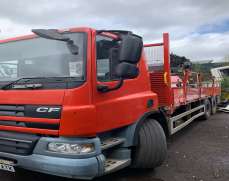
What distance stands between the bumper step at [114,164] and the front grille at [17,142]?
889 mm

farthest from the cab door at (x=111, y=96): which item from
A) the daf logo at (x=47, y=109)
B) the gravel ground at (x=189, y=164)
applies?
the gravel ground at (x=189, y=164)

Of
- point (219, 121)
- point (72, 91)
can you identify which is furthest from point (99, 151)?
point (219, 121)

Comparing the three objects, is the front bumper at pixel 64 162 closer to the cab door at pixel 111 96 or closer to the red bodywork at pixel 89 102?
the red bodywork at pixel 89 102

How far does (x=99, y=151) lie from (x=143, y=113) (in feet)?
3.85

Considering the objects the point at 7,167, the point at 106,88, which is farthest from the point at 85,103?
the point at 7,167

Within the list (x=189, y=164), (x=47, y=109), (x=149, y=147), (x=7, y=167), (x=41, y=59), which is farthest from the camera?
(x=189, y=164)

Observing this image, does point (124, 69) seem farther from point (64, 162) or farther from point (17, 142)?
point (17, 142)

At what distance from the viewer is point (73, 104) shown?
2.93 m

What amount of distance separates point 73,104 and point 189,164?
2819 millimetres

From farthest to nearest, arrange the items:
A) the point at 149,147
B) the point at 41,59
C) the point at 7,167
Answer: the point at 149,147
the point at 41,59
the point at 7,167

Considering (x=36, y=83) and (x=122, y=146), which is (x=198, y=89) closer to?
(x=122, y=146)

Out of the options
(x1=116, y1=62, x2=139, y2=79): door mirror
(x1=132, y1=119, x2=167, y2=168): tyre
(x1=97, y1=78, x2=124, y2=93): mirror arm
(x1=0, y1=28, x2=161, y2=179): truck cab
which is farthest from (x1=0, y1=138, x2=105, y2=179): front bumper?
(x1=132, y1=119, x2=167, y2=168): tyre

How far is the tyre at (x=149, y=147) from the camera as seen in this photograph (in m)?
3.98

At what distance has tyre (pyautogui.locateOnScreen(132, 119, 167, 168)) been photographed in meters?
3.98
